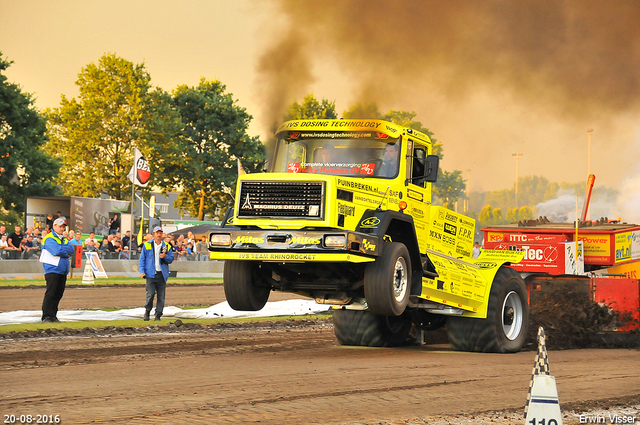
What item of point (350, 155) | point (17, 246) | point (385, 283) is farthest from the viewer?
point (17, 246)

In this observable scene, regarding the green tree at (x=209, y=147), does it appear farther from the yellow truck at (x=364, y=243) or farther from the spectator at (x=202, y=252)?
the yellow truck at (x=364, y=243)

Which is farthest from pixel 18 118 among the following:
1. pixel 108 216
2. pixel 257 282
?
pixel 257 282

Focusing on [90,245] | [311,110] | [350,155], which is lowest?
[90,245]

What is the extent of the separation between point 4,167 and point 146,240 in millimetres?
36379

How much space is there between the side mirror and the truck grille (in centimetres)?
199

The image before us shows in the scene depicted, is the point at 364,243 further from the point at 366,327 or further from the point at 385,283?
the point at 366,327

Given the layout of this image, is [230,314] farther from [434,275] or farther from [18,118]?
[18,118]

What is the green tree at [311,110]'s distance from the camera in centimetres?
1254

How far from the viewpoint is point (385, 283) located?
10.2 m

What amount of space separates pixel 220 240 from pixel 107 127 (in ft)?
152

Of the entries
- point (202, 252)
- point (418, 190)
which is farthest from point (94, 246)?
point (418, 190)

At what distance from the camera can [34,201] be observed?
120ft

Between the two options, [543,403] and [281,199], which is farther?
[281,199]

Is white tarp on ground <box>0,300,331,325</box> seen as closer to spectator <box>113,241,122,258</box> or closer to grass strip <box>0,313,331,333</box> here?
grass strip <box>0,313,331,333</box>
